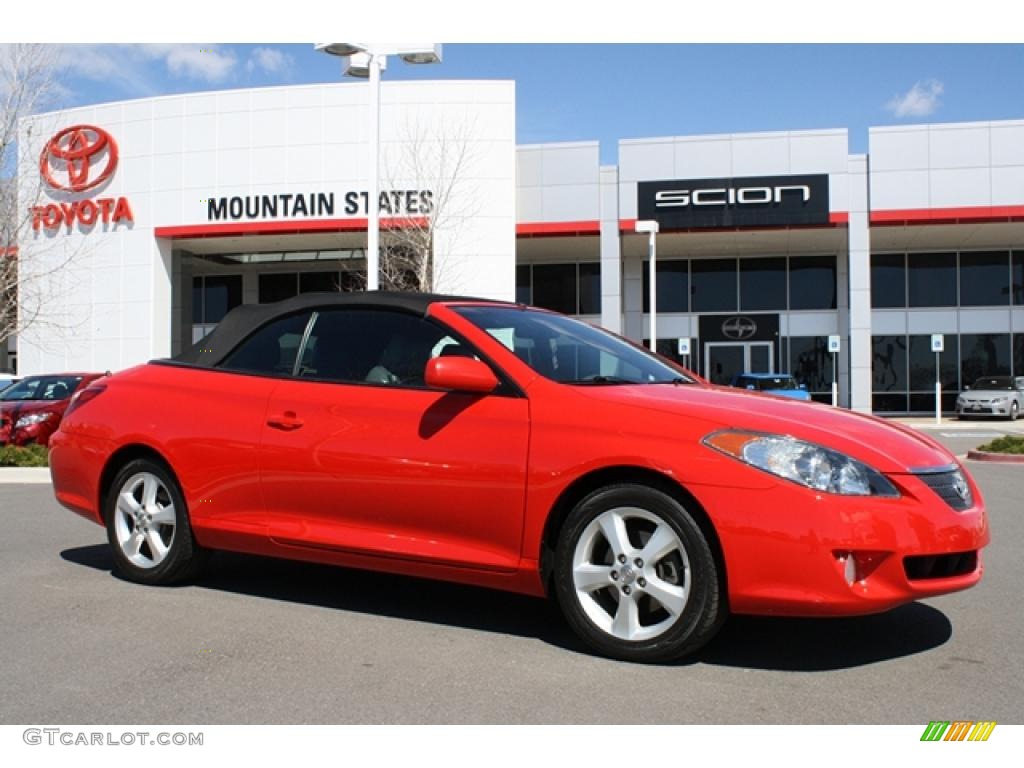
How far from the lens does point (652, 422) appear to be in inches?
160

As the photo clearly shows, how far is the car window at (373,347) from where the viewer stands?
4.77m

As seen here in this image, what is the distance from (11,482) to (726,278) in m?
25.4

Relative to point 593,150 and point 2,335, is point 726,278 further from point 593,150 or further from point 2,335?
point 2,335

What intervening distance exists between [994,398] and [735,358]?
796 cm

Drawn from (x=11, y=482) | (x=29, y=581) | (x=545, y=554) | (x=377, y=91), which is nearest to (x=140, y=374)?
(x=29, y=581)

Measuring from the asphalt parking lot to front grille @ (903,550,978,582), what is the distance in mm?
407

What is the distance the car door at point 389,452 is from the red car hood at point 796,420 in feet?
1.85

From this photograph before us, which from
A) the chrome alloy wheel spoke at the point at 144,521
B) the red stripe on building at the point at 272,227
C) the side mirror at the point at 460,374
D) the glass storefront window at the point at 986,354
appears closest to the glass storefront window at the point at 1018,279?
the glass storefront window at the point at 986,354

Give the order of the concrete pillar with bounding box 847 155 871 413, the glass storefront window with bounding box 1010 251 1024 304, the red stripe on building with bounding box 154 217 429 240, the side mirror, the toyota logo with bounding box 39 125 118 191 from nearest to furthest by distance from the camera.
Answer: the side mirror, the red stripe on building with bounding box 154 217 429 240, the concrete pillar with bounding box 847 155 871 413, the toyota logo with bounding box 39 125 118 191, the glass storefront window with bounding box 1010 251 1024 304

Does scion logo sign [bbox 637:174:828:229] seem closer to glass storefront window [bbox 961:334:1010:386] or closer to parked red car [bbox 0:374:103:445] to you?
glass storefront window [bbox 961:334:1010:386]

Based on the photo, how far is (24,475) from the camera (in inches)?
486

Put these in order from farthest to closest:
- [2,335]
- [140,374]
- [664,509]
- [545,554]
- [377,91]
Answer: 1. [2,335]
2. [377,91]
3. [140,374]
4. [545,554]
5. [664,509]

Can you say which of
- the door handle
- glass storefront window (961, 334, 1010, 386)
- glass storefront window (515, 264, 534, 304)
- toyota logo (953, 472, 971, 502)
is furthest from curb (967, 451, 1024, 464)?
glass storefront window (515, 264, 534, 304)

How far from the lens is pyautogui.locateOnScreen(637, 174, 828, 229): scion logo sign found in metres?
27.0
